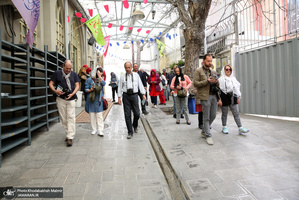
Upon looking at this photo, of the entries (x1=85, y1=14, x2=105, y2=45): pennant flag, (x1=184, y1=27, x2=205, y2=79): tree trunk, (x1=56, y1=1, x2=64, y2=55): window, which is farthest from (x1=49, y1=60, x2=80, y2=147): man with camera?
(x1=85, y1=14, x2=105, y2=45): pennant flag

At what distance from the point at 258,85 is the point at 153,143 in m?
4.99

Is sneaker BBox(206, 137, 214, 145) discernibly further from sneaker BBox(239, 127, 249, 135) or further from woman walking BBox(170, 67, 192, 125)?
woman walking BBox(170, 67, 192, 125)

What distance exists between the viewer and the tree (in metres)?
7.07

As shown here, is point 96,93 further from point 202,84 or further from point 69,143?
point 202,84

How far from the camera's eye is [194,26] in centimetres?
722

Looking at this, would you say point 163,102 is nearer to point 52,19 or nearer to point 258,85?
point 258,85

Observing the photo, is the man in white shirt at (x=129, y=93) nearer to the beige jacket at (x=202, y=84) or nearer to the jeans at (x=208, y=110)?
the beige jacket at (x=202, y=84)

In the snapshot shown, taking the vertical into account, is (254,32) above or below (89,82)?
above

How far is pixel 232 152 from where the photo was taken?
4.02m

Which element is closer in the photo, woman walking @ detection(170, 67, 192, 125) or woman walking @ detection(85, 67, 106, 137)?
woman walking @ detection(85, 67, 106, 137)

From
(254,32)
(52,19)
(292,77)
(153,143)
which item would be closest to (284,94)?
(292,77)

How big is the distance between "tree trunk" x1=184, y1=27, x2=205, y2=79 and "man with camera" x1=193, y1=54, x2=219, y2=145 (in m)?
2.82

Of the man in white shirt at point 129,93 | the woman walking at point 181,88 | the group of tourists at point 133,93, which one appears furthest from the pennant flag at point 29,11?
the woman walking at point 181,88

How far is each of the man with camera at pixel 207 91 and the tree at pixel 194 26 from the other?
9.30 ft
